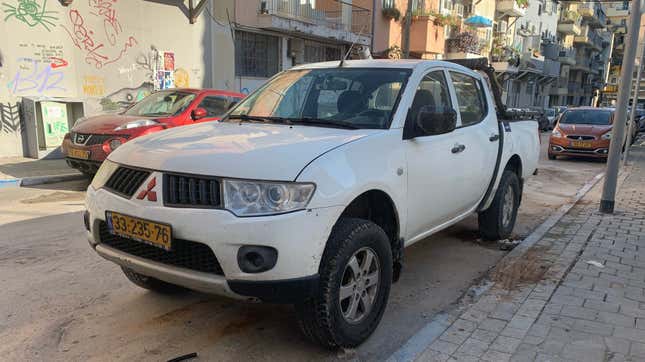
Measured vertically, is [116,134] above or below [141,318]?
above

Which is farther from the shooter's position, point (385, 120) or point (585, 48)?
point (585, 48)

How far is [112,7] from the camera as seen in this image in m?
12.0

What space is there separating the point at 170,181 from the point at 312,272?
3.09 feet

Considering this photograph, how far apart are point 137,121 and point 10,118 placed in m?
4.55

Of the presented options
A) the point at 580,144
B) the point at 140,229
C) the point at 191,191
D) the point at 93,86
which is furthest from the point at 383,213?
the point at 580,144

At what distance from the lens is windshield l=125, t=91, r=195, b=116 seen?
28.4 feet

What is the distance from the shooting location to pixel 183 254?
109 inches

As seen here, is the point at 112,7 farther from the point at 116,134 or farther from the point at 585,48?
the point at 585,48

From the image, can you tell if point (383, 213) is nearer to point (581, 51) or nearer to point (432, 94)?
point (432, 94)

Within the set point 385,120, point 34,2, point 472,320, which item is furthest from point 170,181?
point 34,2

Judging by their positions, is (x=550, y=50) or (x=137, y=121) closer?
(x=137, y=121)

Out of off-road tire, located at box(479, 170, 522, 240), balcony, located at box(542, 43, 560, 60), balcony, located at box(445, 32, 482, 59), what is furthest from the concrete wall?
balcony, located at box(542, 43, 560, 60)

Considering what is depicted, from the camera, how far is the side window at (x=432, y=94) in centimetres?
376

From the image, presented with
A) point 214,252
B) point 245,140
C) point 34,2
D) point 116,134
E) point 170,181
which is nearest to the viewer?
point 214,252
